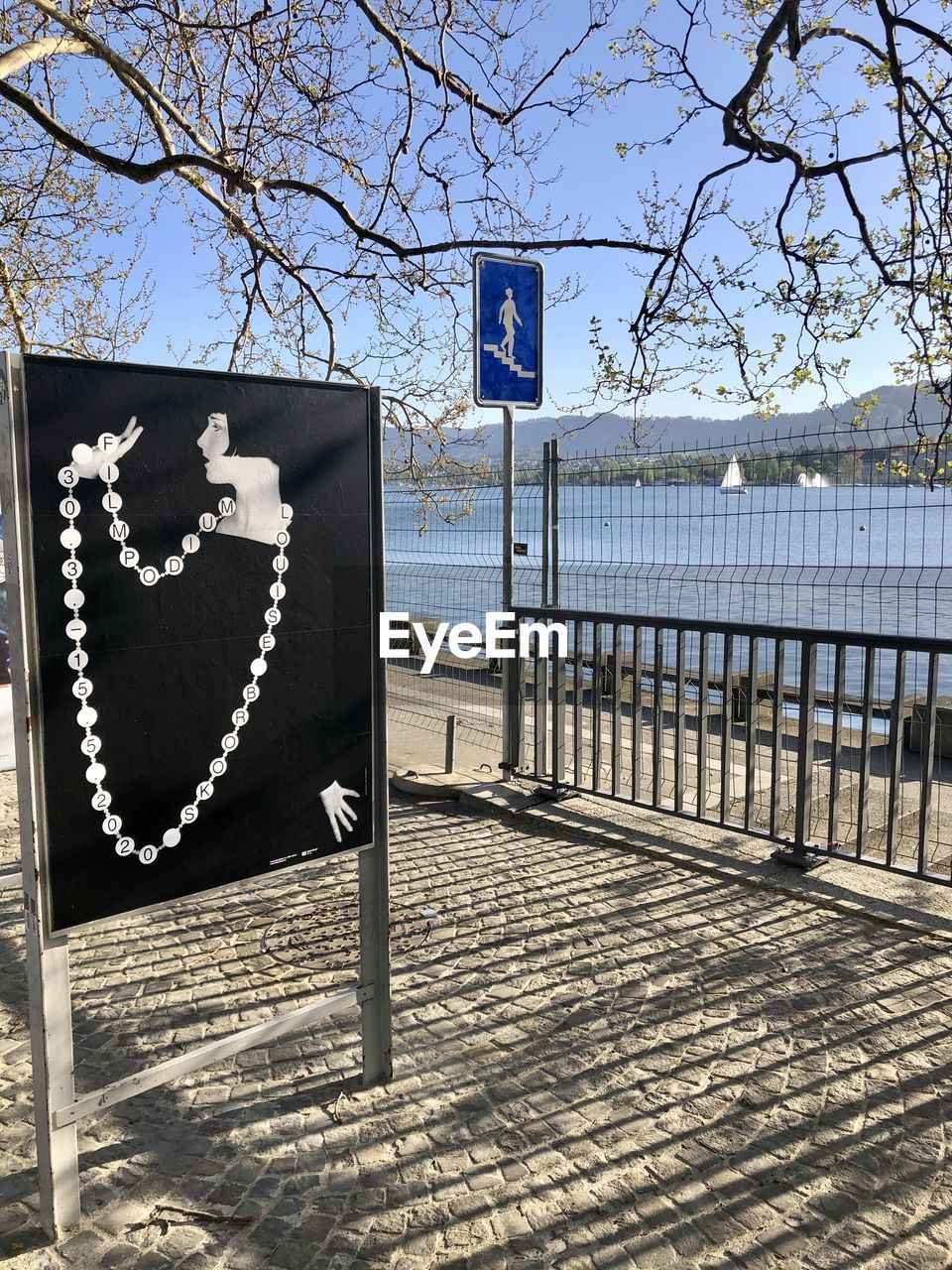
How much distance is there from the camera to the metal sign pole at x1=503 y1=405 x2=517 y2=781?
6586 millimetres

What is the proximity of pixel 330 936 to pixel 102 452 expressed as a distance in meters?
2.75

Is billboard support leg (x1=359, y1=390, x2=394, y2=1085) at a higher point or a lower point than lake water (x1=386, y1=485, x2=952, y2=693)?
lower

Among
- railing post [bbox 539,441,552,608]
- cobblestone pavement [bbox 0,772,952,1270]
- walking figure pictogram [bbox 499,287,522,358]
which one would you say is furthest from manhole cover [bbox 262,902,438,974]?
walking figure pictogram [bbox 499,287,522,358]

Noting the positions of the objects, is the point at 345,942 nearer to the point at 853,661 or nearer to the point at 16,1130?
the point at 16,1130

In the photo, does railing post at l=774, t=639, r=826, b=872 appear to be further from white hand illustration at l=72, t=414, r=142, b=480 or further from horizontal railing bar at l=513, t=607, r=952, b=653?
white hand illustration at l=72, t=414, r=142, b=480

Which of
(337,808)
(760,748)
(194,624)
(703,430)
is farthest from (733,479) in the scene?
(194,624)

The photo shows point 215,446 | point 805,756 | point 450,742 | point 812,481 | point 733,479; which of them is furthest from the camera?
point 450,742

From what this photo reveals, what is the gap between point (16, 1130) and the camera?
299 centimetres

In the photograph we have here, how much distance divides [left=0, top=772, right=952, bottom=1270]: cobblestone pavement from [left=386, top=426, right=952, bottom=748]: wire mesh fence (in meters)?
2.26

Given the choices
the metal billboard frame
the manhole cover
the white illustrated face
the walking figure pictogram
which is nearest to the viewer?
the metal billboard frame

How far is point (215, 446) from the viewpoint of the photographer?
2.73 meters

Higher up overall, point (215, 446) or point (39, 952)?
point (215, 446)

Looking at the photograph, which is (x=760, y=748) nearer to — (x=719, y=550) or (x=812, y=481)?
(x=719, y=550)

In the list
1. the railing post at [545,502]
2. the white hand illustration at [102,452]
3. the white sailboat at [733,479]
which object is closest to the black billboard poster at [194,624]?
the white hand illustration at [102,452]
